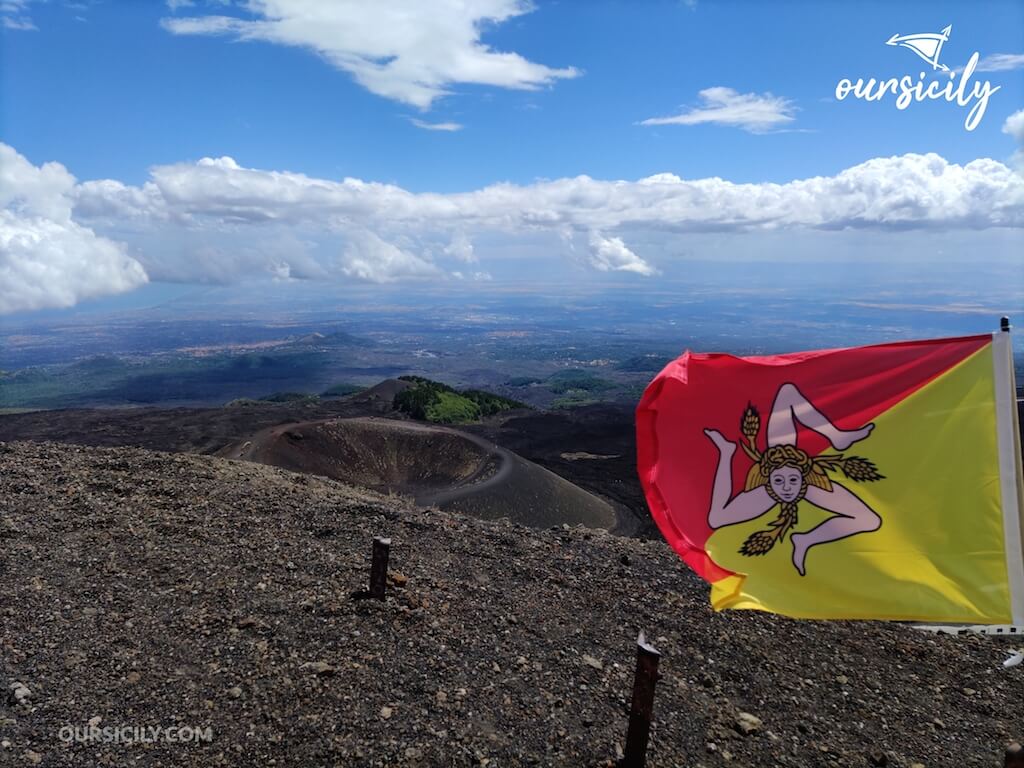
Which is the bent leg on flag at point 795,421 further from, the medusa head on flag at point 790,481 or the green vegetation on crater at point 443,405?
the green vegetation on crater at point 443,405

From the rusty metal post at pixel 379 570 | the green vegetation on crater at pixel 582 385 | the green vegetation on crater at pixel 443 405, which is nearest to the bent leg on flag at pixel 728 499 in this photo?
the rusty metal post at pixel 379 570

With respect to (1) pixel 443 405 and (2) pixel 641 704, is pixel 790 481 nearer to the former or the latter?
(2) pixel 641 704

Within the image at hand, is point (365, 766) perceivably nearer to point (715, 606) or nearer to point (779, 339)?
point (715, 606)

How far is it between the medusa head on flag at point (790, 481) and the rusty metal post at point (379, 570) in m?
4.19

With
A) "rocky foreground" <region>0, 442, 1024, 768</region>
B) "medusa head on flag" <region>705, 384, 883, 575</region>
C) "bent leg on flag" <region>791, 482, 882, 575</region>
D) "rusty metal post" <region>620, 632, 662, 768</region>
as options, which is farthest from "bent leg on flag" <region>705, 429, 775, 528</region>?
"rocky foreground" <region>0, 442, 1024, 768</region>

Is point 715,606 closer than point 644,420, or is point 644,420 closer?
point 715,606

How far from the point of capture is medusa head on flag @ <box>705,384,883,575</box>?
14.1ft

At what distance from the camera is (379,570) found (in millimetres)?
7445

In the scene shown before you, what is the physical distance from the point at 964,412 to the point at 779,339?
189 meters

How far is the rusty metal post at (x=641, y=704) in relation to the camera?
4645mm

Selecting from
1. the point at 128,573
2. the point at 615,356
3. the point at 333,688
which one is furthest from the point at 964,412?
the point at 615,356

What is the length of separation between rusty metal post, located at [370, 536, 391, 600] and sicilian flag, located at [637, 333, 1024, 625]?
12.6 feet

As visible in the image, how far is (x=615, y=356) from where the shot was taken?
170m

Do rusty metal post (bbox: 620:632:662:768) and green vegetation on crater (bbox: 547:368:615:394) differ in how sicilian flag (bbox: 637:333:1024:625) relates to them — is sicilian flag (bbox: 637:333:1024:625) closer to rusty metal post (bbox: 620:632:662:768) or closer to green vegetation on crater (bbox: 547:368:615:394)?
rusty metal post (bbox: 620:632:662:768)
